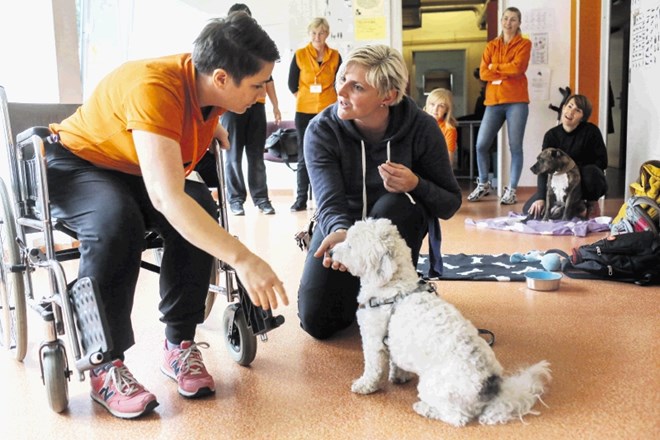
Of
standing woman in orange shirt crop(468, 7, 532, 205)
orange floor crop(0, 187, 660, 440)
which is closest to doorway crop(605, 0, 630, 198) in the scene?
standing woman in orange shirt crop(468, 7, 532, 205)

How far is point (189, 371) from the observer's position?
1680 millimetres

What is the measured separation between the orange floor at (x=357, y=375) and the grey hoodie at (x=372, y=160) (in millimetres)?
459

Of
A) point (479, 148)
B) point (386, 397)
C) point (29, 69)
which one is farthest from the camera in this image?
point (479, 148)

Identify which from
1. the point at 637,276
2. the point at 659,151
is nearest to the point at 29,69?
the point at 637,276

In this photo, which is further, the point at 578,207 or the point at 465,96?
the point at 465,96

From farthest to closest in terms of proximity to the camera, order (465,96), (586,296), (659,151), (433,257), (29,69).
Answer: (465,96), (659,151), (29,69), (586,296), (433,257)

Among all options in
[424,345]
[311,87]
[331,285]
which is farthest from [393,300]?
[311,87]

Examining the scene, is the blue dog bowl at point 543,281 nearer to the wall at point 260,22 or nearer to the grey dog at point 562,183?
the grey dog at point 562,183

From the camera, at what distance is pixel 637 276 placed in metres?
2.68

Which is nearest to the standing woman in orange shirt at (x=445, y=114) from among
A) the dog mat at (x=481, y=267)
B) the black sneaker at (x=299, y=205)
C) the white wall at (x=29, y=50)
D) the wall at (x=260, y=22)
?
the wall at (x=260, y=22)

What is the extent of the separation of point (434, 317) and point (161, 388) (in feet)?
2.60

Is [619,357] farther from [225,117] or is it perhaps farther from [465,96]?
[465,96]

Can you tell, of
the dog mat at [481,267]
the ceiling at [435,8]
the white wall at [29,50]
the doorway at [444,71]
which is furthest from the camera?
the doorway at [444,71]

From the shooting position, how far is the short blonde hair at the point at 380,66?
1834 millimetres
